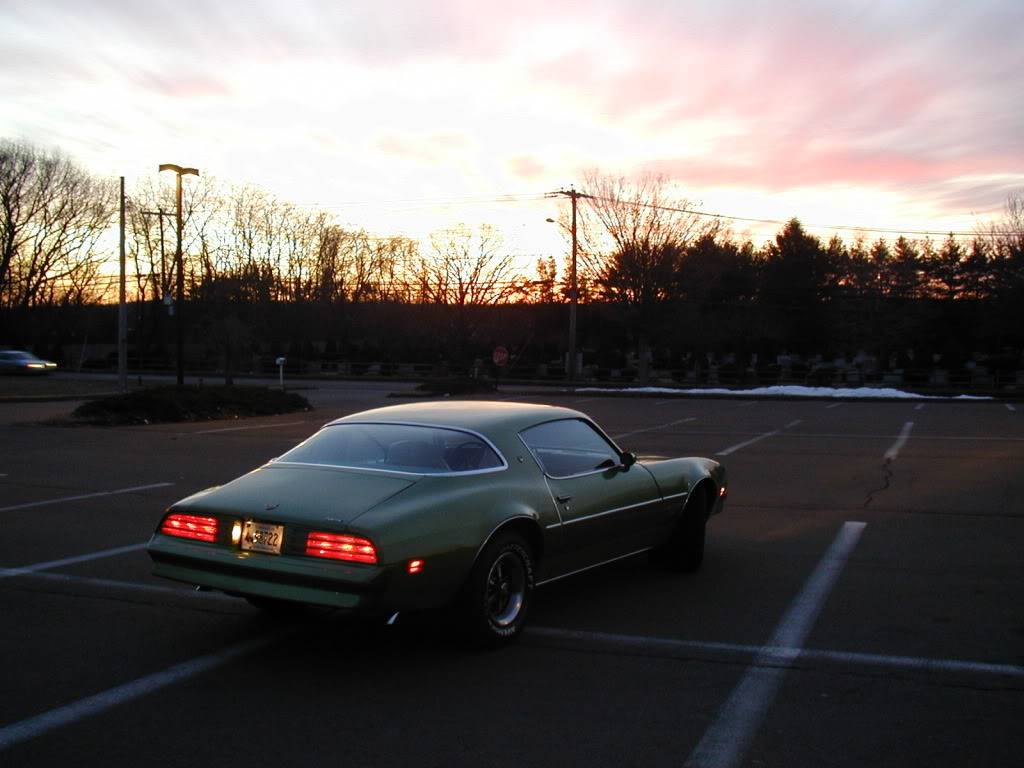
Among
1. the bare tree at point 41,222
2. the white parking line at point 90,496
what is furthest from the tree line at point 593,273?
the white parking line at point 90,496

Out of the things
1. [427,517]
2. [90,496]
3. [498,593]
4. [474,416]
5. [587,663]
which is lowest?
[90,496]

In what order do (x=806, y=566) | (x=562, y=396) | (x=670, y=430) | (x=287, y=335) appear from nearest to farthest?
(x=806, y=566) → (x=670, y=430) → (x=562, y=396) → (x=287, y=335)

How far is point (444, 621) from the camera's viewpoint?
17.7ft

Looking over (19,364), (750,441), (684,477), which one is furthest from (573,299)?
(684,477)

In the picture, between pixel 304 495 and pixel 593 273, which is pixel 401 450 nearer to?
pixel 304 495

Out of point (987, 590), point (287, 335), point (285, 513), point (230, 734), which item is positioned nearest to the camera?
point (230, 734)

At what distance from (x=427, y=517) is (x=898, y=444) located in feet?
49.7

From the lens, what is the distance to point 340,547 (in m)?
4.93

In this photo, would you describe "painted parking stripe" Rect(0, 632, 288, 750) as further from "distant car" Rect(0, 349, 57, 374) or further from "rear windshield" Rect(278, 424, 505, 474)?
"distant car" Rect(0, 349, 57, 374)

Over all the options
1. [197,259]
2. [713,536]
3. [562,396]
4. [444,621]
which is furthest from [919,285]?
[444,621]

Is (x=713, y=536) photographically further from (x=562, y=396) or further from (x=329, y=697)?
(x=562, y=396)

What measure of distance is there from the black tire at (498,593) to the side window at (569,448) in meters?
0.79

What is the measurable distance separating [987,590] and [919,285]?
6743 cm

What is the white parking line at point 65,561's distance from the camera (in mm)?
7492
